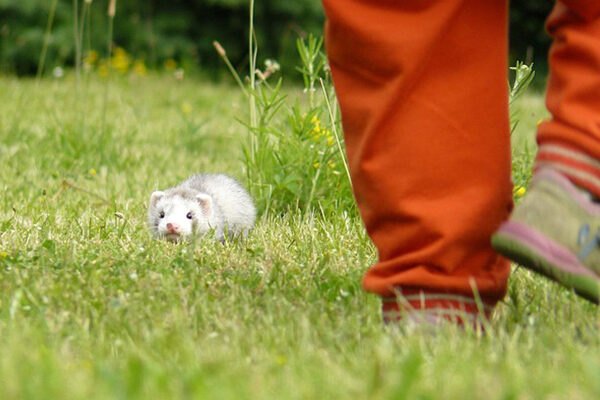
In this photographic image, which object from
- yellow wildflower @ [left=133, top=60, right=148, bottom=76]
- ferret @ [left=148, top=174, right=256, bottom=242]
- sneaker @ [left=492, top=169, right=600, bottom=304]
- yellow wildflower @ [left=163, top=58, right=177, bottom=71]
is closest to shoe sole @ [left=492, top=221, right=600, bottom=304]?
sneaker @ [left=492, top=169, right=600, bottom=304]

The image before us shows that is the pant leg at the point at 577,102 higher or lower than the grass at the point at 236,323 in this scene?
higher

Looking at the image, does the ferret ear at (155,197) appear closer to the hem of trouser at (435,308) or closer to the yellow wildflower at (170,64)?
the hem of trouser at (435,308)

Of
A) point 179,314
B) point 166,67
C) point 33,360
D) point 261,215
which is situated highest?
point 33,360

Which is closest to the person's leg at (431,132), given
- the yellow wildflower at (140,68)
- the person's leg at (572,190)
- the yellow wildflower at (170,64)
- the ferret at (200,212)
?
the person's leg at (572,190)

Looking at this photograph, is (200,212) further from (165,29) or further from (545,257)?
(165,29)

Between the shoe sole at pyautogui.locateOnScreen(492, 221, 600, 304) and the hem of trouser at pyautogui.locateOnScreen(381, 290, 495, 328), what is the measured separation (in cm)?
17

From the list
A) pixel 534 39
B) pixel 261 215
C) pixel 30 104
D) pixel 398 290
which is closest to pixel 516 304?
pixel 398 290

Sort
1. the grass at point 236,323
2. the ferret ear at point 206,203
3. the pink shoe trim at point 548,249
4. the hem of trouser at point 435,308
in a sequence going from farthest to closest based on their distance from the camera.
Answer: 1. the ferret ear at point 206,203
2. the hem of trouser at point 435,308
3. the pink shoe trim at point 548,249
4. the grass at point 236,323

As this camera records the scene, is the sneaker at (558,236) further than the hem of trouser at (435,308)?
No

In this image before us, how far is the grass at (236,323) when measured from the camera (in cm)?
145

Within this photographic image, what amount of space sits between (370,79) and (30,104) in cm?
447

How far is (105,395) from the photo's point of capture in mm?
1370

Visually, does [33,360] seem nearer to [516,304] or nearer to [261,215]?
[516,304]

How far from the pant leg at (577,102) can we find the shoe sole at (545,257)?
0.13m
